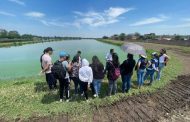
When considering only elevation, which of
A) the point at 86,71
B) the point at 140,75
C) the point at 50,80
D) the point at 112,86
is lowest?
the point at 112,86

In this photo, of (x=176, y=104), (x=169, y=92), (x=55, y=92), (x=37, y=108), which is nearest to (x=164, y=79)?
(x=169, y=92)

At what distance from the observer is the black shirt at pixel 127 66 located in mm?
7012

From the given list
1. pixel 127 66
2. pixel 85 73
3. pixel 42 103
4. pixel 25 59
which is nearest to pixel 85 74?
pixel 85 73

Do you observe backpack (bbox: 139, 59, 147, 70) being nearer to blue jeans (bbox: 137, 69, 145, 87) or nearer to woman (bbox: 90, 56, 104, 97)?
blue jeans (bbox: 137, 69, 145, 87)

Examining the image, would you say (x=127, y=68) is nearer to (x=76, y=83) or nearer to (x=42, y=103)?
(x=76, y=83)

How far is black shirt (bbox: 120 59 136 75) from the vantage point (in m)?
7.01

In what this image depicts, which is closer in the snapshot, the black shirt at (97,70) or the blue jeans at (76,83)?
the black shirt at (97,70)

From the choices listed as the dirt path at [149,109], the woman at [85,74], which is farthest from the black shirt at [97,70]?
the dirt path at [149,109]

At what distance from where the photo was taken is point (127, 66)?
7.03 metres

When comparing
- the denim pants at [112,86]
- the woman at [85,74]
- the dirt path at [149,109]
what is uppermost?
the woman at [85,74]

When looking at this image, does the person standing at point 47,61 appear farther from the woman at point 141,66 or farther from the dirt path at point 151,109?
the woman at point 141,66

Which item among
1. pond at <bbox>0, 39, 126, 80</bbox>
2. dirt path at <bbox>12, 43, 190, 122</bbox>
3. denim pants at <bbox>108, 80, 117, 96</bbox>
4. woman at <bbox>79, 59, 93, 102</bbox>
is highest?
woman at <bbox>79, 59, 93, 102</bbox>

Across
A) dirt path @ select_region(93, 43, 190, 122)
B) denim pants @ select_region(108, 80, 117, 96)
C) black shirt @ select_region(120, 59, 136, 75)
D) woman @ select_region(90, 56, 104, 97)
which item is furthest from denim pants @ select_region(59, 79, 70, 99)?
black shirt @ select_region(120, 59, 136, 75)

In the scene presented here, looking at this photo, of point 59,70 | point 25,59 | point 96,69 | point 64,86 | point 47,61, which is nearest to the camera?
point 59,70
